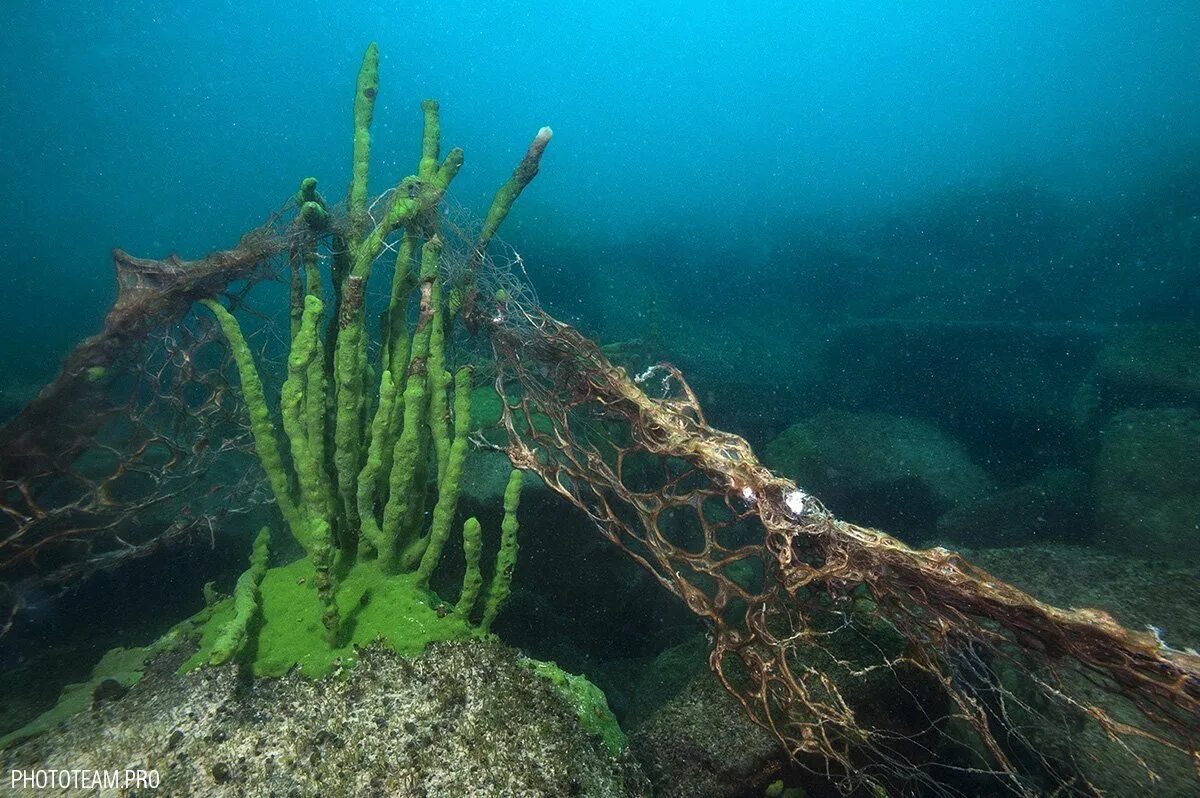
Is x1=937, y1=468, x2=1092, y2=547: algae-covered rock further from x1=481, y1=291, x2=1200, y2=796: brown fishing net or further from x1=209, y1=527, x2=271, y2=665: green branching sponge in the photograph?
x1=209, y1=527, x2=271, y2=665: green branching sponge

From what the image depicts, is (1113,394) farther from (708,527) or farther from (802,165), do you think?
(802,165)

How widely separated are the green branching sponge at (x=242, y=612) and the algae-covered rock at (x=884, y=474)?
630cm

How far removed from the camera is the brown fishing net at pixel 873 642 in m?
1.89

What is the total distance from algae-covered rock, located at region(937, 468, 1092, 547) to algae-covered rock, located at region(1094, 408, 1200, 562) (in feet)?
1.35

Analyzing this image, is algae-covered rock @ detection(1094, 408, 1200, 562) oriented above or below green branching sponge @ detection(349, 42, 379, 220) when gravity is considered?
below

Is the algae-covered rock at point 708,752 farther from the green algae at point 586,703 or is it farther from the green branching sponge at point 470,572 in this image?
the green branching sponge at point 470,572

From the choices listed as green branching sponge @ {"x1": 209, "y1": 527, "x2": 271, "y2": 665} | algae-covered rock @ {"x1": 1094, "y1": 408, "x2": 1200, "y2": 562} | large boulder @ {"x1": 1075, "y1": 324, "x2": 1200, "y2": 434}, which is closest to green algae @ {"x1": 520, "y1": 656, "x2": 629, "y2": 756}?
green branching sponge @ {"x1": 209, "y1": 527, "x2": 271, "y2": 665}

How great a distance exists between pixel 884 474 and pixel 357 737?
7.05 m

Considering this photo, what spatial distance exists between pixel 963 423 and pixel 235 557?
11.8m

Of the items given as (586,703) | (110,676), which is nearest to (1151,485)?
(586,703)

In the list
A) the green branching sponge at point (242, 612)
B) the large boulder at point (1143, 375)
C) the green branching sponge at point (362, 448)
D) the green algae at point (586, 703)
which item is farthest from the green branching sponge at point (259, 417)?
the large boulder at point (1143, 375)

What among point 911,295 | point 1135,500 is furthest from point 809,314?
point 1135,500

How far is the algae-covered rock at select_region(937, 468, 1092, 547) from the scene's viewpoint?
6.05 m

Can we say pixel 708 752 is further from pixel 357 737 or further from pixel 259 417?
pixel 259 417
